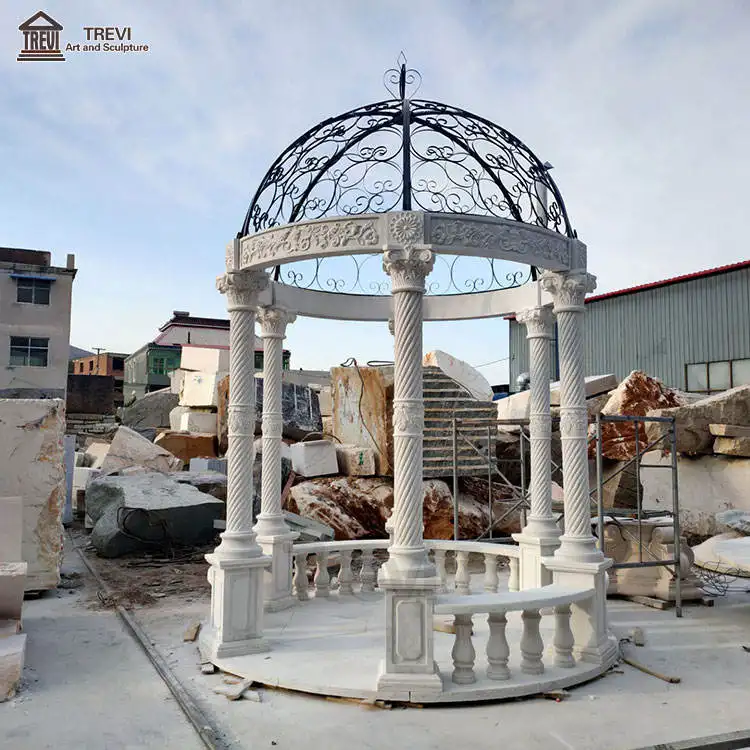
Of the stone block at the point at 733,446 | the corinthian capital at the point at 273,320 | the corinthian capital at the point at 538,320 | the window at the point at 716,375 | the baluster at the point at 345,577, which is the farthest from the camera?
the window at the point at 716,375

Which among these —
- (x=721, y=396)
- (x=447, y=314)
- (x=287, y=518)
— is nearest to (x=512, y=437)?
(x=721, y=396)

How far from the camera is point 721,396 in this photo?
13656mm

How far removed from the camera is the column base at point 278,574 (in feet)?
25.0

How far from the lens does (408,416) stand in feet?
17.8

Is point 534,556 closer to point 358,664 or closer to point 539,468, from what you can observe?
point 539,468

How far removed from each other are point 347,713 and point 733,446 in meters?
10.5

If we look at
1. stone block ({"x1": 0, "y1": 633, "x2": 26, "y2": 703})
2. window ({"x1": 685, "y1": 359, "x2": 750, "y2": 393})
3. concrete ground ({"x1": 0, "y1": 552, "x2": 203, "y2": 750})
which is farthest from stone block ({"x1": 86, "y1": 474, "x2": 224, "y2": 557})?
window ({"x1": 685, "y1": 359, "x2": 750, "y2": 393})

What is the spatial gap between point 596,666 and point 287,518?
738cm

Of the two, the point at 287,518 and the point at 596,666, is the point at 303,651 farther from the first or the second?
the point at 287,518

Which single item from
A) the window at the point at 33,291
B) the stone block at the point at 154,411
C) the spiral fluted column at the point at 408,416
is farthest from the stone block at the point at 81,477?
the spiral fluted column at the point at 408,416

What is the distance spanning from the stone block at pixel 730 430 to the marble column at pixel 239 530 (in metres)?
9.75

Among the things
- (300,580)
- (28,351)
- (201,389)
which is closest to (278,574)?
(300,580)

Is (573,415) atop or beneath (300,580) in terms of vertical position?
atop

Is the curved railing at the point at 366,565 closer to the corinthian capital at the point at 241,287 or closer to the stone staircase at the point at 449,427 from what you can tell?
the corinthian capital at the point at 241,287
